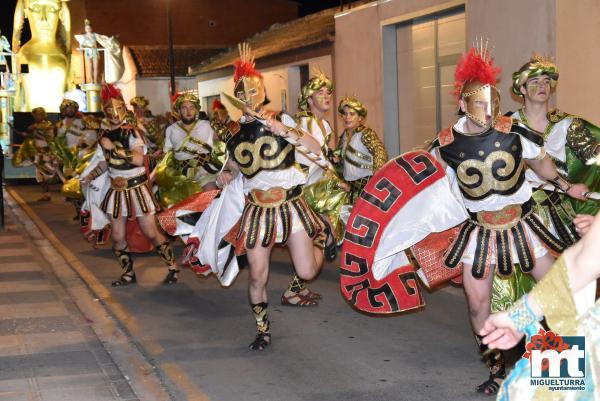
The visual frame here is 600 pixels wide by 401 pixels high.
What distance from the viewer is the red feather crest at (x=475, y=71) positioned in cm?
567

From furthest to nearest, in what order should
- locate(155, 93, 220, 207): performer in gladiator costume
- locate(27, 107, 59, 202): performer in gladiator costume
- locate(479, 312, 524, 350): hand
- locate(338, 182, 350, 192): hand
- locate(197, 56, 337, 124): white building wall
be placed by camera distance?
locate(27, 107, 59, 202): performer in gladiator costume < locate(197, 56, 337, 124): white building wall < locate(155, 93, 220, 207): performer in gladiator costume < locate(338, 182, 350, 192): hand < locate(479, 312, 524, 350): hand

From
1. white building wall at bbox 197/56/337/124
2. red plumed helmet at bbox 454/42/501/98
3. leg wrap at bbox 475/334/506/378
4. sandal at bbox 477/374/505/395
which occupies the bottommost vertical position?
sandal at bbox 477/374/505/395

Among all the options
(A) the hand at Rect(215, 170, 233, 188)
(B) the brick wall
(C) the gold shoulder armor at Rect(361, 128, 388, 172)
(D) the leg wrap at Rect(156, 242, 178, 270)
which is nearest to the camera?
(A) the hand at Rect(215, 170, 233, 188)

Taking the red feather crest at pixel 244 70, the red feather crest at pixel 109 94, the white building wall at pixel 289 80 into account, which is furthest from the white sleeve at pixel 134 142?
the white building wall at pixel 289 80

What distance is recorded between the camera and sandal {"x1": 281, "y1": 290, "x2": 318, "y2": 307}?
8812 mm

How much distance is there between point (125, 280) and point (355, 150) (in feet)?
9.91

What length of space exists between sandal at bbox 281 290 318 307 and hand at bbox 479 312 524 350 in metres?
5.70

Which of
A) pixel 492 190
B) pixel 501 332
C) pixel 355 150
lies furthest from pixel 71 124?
pixel 501 332

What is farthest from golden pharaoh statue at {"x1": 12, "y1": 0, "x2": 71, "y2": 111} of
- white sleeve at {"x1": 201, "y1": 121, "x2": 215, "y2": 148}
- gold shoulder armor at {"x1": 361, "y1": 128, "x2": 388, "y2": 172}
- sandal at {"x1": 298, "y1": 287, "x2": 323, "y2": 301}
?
sandal at {"x1": 298, "y1": 287, "x2": 323, "y2": 301}

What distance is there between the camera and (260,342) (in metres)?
7.14

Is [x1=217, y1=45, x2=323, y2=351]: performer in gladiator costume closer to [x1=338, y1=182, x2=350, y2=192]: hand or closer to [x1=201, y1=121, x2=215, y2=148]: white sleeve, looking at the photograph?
[x1=338, y1=182, x2=350, y2=192]: hand

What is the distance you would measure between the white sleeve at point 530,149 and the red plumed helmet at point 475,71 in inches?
16.4

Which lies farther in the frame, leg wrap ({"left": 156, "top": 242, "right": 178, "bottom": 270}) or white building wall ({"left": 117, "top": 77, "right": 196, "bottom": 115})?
white building wall ({"left": 117, "top": 77, "right": 196, "bottom": 115})

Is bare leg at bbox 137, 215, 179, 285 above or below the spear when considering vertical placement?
below
